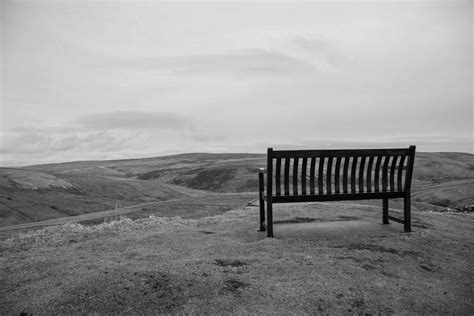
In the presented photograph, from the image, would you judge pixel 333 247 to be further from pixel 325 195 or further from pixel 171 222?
pixel 171 222

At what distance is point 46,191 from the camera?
1931 centimetres

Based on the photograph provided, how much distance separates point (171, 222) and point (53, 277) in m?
3.85

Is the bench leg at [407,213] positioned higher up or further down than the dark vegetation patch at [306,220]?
higher up

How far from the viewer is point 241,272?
431 centimetres

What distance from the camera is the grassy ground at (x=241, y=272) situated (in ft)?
11.9

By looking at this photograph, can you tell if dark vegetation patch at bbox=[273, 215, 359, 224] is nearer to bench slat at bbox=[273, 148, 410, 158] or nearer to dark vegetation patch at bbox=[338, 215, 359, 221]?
dark vegetation patch at bbox=[338, 215, 359, 221]

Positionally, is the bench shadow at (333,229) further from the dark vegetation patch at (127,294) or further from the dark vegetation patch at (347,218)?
the dark vegetation patch at (127,294)

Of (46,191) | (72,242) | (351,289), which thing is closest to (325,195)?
(351,289)

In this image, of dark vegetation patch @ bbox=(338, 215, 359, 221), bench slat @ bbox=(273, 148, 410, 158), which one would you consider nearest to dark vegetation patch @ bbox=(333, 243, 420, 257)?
bench slat @ bbox=(273, 148, 410, 158)

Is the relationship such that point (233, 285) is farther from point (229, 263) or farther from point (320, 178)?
point (320, 178)

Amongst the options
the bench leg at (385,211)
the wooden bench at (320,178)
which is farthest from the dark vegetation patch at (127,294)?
the bench leg at (385,211)

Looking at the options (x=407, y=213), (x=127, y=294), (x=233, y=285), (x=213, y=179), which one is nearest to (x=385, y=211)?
(x=407, y=213)

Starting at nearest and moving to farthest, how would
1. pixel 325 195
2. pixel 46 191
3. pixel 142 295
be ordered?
pixel 142 295, pixel 325 195, pixel 46 191

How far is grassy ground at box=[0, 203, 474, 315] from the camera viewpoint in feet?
11.9
